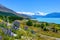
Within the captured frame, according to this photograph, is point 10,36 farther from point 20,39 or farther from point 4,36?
point 20,39

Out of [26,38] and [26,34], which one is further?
[26,34]

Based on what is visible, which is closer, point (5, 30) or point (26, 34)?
point (5, 30)

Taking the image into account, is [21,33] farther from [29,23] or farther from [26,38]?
[29,23]

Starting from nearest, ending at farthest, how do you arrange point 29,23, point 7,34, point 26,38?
1. point 7,34
2. point 26,38
3. point 29,23

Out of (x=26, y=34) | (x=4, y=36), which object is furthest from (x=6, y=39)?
(x=26, y=34)

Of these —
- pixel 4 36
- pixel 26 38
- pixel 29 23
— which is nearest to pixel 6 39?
pixel 4 36

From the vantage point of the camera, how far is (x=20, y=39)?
6637mm

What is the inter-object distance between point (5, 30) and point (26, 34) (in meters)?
1.35

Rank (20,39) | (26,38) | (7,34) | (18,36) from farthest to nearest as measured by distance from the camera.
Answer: (18,36) → (20,39) → (26,38) → (7,34)

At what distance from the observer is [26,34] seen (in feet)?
22.4

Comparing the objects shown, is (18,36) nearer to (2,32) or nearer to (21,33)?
(21,33)

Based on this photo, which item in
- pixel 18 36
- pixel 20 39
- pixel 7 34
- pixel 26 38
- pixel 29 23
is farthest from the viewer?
pixel 29 23

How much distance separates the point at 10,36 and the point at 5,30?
0.25 m

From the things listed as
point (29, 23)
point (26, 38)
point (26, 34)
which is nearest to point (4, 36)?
point (26, 38)
